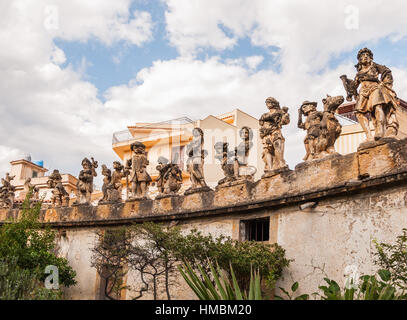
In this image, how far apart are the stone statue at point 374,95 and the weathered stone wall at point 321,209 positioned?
553 mm

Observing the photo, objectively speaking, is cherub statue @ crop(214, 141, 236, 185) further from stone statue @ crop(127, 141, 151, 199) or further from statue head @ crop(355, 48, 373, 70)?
statue head @ crop(355, 48, 373, 70)

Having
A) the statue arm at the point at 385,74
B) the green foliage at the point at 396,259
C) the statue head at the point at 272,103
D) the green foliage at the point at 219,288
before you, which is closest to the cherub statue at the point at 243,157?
the statue head at the point at 272,103

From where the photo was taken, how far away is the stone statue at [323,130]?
9.93 meters

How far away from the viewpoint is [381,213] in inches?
331

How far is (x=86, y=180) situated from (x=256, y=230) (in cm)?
713

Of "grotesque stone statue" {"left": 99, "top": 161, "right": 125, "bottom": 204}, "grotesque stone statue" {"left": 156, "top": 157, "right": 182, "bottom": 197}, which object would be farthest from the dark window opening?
"grotesque stone statue" {"left": 99, "top": 161, "right": 125, "bottom": 204}

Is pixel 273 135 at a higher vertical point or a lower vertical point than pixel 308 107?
lower

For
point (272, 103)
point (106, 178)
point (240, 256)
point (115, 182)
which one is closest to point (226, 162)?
point (272, 103)

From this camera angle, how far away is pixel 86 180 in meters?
16.0

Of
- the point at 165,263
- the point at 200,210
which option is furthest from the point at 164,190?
the point at 165,263

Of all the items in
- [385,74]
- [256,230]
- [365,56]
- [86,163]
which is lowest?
[256,230]

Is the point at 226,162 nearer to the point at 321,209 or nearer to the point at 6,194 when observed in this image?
the point at 321,209

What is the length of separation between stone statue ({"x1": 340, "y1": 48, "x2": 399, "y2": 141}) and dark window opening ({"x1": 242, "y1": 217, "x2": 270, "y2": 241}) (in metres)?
3.18

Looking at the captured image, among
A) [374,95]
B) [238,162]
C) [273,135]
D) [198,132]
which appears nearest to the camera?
[374,95]
